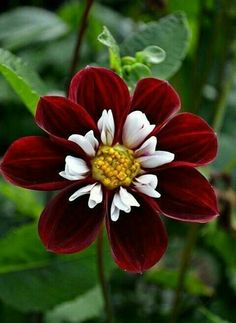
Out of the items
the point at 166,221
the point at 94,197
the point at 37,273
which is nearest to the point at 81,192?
the point at 94,197

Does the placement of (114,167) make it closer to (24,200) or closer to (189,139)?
(189,139)

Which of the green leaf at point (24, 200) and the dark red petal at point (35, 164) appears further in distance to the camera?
the green leaf at point (24, 200)

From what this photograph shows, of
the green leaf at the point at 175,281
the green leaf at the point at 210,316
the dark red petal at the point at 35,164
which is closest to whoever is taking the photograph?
the dark red petal at the point at 35,164

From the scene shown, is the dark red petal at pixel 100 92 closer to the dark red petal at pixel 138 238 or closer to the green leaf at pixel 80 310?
the dark red petal at pixel 138 238

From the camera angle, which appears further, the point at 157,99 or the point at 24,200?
the point at 24,200

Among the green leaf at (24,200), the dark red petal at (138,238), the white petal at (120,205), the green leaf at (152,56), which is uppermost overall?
the green leaf at (152,56)

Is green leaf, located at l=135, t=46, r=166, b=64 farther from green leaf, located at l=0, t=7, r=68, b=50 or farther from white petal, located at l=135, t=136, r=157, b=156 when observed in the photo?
green leaf, located at l=0, t=7, r=68, b=50

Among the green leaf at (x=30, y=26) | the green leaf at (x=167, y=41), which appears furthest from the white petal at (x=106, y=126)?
the green leaf at (x=30, y=26)

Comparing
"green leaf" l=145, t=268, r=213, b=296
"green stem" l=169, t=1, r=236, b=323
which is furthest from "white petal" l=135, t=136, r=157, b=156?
"green leaf" l=145, t=268, r=213, b=296
